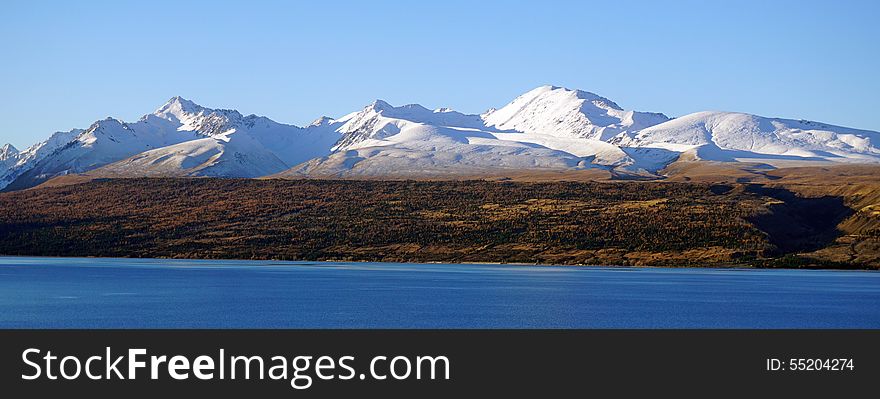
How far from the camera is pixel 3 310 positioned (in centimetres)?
6700

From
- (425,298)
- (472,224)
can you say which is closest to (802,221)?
(472,224)

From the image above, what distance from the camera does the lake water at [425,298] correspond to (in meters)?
64.3

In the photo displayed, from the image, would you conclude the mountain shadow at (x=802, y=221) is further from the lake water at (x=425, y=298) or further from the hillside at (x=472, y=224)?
the lake water at (x=425, y=298)

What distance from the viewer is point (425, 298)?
79.9 m

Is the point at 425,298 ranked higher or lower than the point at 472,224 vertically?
higher

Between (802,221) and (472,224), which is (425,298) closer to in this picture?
(472,224)

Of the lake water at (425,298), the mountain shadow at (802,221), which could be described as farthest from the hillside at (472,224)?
the lake water at (425,298)

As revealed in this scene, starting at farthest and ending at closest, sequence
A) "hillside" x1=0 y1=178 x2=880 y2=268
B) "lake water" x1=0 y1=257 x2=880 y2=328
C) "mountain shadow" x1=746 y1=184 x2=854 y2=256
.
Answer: "mountain shadow" x1=746 y1=184 x2=854 y2=256 → "hillside" x1=0 y1=178 x2=880 y2=268 → "lake water" x1=0 y1=257 x2=880 y2=328

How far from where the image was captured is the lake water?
2532 inches

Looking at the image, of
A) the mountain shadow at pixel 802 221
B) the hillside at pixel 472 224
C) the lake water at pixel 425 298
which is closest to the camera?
the lake water at pixel 425 298

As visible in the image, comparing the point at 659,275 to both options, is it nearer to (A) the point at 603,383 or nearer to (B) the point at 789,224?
(B) the point at 789,224

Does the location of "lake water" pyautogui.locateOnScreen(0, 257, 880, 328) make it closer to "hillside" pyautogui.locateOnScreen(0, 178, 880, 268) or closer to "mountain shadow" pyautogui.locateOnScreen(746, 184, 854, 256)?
"hillside" pyautogui.locateOnScreen(0, 178, 880, 268)

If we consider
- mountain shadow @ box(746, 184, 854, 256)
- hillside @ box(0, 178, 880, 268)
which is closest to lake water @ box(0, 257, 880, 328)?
hillside @ box(0, 178, 880, 268)

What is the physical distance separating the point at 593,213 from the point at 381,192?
3916cm
